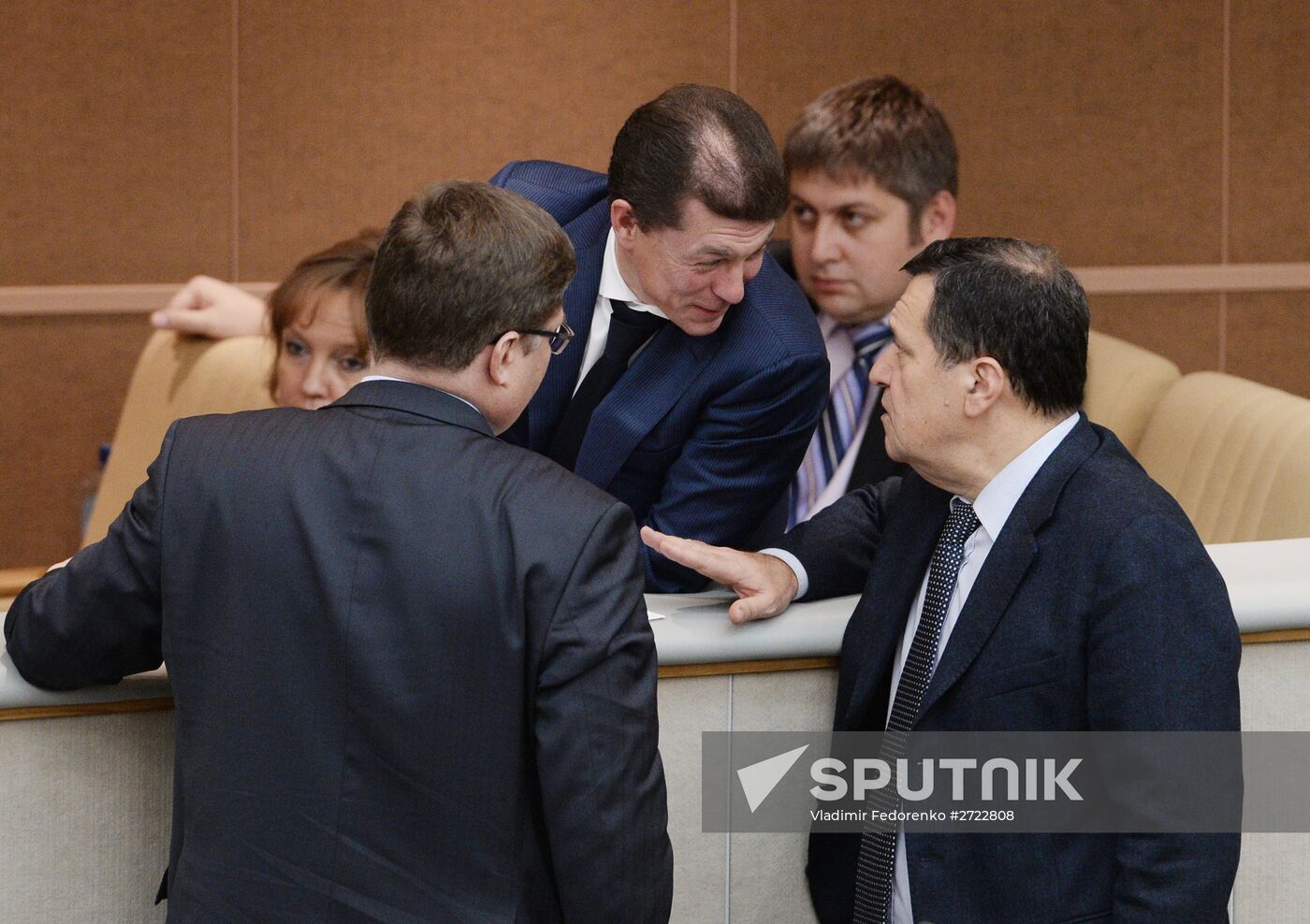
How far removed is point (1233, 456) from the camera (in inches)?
118

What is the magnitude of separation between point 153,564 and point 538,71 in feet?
11.3

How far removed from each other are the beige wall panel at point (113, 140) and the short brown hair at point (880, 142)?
2077mm

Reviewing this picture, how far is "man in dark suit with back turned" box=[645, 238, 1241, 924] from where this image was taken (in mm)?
1516

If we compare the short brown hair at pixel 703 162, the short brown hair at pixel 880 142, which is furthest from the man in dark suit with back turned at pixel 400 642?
the short brown hair at pixel 880 142

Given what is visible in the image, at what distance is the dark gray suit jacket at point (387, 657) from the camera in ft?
4.58

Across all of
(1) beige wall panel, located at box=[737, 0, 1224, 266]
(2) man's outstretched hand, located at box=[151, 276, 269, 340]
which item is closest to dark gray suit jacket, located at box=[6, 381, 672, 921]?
(2) man's outstretched hand, located at box=[151, 276, 269, 340]

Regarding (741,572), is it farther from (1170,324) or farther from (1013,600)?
(1170,324)

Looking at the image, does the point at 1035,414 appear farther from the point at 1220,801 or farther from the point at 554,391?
the point at 554,391

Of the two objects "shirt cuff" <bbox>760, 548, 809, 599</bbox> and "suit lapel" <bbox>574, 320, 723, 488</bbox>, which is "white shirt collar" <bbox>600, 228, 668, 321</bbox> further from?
"shirt cuff" <bbox>760, 548, 809, 599</bbox>

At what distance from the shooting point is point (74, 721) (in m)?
1.64

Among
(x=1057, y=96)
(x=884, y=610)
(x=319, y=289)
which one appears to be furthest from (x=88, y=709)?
(x=1057, y=96)

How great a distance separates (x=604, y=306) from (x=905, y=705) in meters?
0.94

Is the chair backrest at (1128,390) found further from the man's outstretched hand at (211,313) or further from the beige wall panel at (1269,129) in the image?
the man's outstretched hand at (211,313)

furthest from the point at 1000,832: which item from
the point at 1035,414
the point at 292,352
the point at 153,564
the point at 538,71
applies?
the point at 538,71
